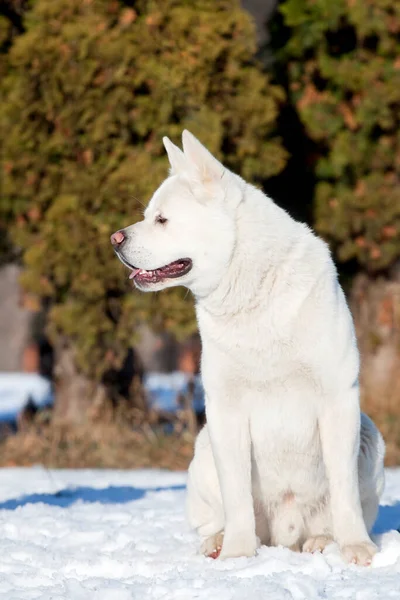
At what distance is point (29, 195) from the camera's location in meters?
8.23

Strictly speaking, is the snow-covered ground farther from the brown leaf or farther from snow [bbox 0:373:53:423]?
snow [bbox 0:373:53:423]

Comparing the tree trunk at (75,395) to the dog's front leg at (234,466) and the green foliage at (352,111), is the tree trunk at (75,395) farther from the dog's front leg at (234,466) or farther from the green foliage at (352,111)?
the dog's front leg at (234,466)

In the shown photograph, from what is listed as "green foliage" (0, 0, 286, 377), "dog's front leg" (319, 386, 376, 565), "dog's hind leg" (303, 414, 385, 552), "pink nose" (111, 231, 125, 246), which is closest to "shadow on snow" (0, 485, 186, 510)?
"dog's hind leg" (303, 414, 385, 552)

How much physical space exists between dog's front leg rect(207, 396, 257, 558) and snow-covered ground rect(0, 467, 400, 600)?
119 millimetres

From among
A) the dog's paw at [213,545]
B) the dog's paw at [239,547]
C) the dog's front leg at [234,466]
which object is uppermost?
the dog's front leg at [234,466]

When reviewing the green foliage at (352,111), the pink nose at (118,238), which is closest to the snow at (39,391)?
the green foliage at (352,111)

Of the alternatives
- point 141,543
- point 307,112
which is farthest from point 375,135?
point 141,543

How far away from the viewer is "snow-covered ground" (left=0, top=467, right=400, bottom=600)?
333cm

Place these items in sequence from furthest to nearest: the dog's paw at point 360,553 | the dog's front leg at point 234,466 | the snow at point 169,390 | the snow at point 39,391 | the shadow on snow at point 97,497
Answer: the snow at point 39,391, the snow at point 169,390, the shadow on snow at point 97,497, the dog's front leg at point 234,466, the dog's paw at point 360,553

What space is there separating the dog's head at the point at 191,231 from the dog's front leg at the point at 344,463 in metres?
0.69

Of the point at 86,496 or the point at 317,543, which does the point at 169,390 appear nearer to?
the point at 86,496

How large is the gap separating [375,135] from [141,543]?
5.70 m

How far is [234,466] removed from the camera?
158 inches

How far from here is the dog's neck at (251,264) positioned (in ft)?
13.1
